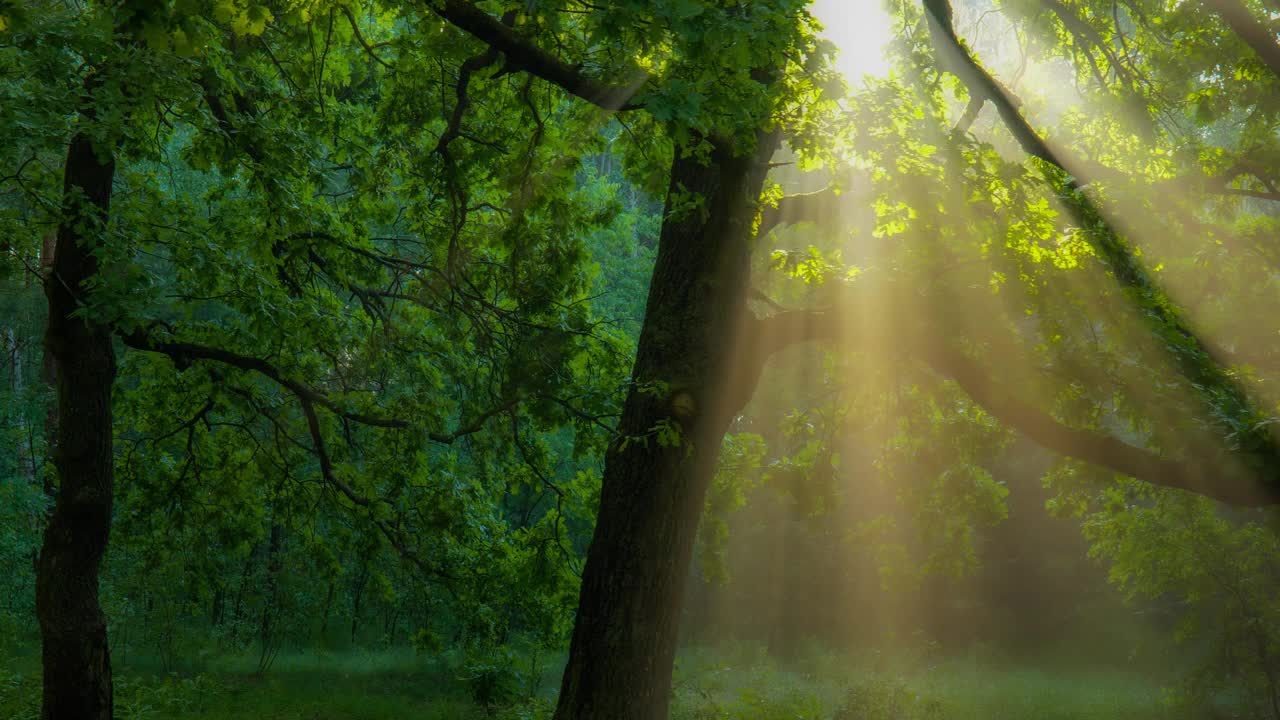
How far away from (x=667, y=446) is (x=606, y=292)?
205 inches

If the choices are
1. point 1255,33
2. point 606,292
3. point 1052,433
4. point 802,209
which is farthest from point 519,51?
point 1255,33

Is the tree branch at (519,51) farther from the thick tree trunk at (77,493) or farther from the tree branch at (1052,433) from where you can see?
the thick tree trunk at (77,493)

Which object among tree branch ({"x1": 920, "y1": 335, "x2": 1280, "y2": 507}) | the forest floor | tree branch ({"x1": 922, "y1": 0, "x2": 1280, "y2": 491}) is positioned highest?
tree branch ({"x1": 922, "y1": 0, "x2": 1280, "y2": 491})

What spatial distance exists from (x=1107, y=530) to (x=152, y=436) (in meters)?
11.8

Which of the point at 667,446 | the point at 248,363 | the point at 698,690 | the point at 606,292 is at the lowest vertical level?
the point at 698,690

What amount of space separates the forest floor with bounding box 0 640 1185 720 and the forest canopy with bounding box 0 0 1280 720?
24cm

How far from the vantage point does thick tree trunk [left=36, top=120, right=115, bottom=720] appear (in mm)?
8492

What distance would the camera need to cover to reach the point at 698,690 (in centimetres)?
1581

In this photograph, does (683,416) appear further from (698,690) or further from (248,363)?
(698,690)

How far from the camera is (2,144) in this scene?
247 inches

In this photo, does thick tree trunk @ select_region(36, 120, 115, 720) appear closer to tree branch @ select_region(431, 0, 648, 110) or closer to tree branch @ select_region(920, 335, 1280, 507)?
tree branch @ select_region(431, 0, 648, 110)

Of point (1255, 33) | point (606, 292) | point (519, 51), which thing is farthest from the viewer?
point (606, 292)

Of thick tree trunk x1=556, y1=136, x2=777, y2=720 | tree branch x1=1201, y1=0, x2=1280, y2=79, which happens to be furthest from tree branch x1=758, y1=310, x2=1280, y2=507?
tree branch x1=1201, y1=0, x2=1280, y2=79

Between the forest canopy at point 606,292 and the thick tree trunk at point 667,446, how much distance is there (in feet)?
0.09
